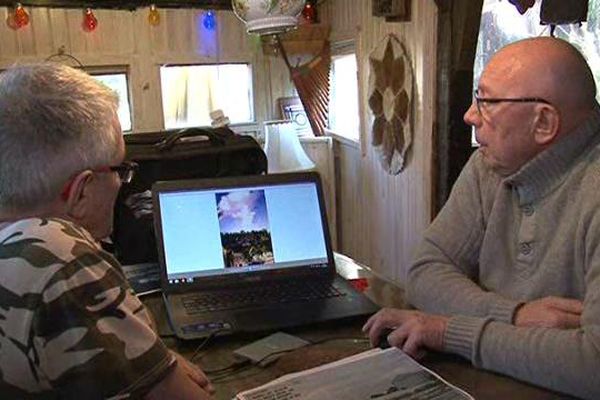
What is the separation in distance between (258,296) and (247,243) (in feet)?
0.53

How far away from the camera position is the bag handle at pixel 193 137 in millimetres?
1968

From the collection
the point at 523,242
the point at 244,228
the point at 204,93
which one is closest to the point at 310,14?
→ the point at 204,93

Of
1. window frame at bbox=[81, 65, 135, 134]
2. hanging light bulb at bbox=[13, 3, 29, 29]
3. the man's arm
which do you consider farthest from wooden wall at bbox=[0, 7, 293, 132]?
the man's arm

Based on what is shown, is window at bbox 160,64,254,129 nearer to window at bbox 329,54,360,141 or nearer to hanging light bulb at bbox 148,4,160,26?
hanging light bulb at bbox 148,4,160,26

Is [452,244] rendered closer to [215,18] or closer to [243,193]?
[243,193]

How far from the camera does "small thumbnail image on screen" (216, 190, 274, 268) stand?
1.55 metres

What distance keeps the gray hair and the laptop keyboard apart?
0.57 m

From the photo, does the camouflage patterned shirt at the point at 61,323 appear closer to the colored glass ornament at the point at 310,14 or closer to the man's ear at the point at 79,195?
the man's ear at the point at 79,195

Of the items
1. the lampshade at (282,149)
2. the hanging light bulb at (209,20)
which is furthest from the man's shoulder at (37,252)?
the hanging light bulb at (209,20)

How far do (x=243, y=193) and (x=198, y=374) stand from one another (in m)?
0.64

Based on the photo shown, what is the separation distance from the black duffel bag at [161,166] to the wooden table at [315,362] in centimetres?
45

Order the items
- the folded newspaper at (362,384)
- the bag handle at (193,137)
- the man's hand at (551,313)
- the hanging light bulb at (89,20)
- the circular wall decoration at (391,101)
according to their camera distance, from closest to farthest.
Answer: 1. the folded newspaper at (362,384)
2. the man's hand at (551,313)
3. the bag handle at (193,137)
4. the circular wall decoration at (391,101)
5. the hanging light bulb at (89,20)

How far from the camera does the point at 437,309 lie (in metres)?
1.37

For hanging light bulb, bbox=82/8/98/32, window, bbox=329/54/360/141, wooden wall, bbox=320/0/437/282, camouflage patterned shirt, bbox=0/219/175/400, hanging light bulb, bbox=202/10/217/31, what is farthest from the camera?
hanging light bulb, bbox=202/10/217/31
